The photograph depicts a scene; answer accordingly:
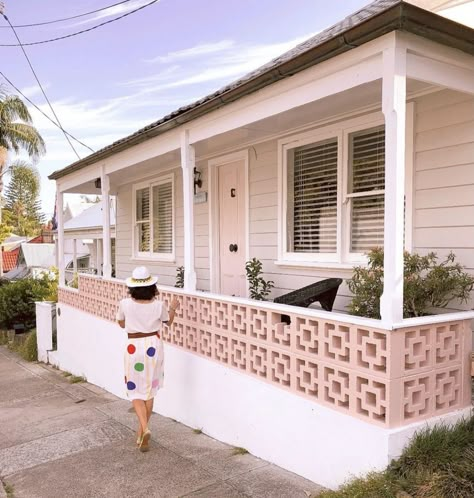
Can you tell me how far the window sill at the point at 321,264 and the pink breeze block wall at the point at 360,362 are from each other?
1.24 m

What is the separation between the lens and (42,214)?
245 feet

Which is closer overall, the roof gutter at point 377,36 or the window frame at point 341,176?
the roof gutter at point 377,36

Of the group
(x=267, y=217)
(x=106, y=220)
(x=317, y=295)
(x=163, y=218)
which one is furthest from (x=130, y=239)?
(x=317, y=295)

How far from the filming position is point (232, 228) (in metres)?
7.27

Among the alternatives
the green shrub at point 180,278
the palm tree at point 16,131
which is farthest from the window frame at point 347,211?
the palm tree at point 16,131

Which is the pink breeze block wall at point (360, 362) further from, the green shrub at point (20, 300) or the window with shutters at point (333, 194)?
the green shrub at point (20, 300)

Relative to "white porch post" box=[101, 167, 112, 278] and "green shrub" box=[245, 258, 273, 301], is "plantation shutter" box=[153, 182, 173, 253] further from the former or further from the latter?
"green shrub" box=[245, 258, 273, 301]

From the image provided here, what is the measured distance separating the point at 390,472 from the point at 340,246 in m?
2.63

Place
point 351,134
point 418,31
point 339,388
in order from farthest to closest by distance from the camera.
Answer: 1. point 351,134
2. point 339,388
3. point 418,31

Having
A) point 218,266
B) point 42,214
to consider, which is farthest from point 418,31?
point 42,214

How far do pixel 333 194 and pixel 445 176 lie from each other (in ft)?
4.69

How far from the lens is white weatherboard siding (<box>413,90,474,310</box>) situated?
4.14 m

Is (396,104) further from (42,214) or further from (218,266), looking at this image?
(42,214)

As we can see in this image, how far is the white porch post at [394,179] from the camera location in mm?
3219
